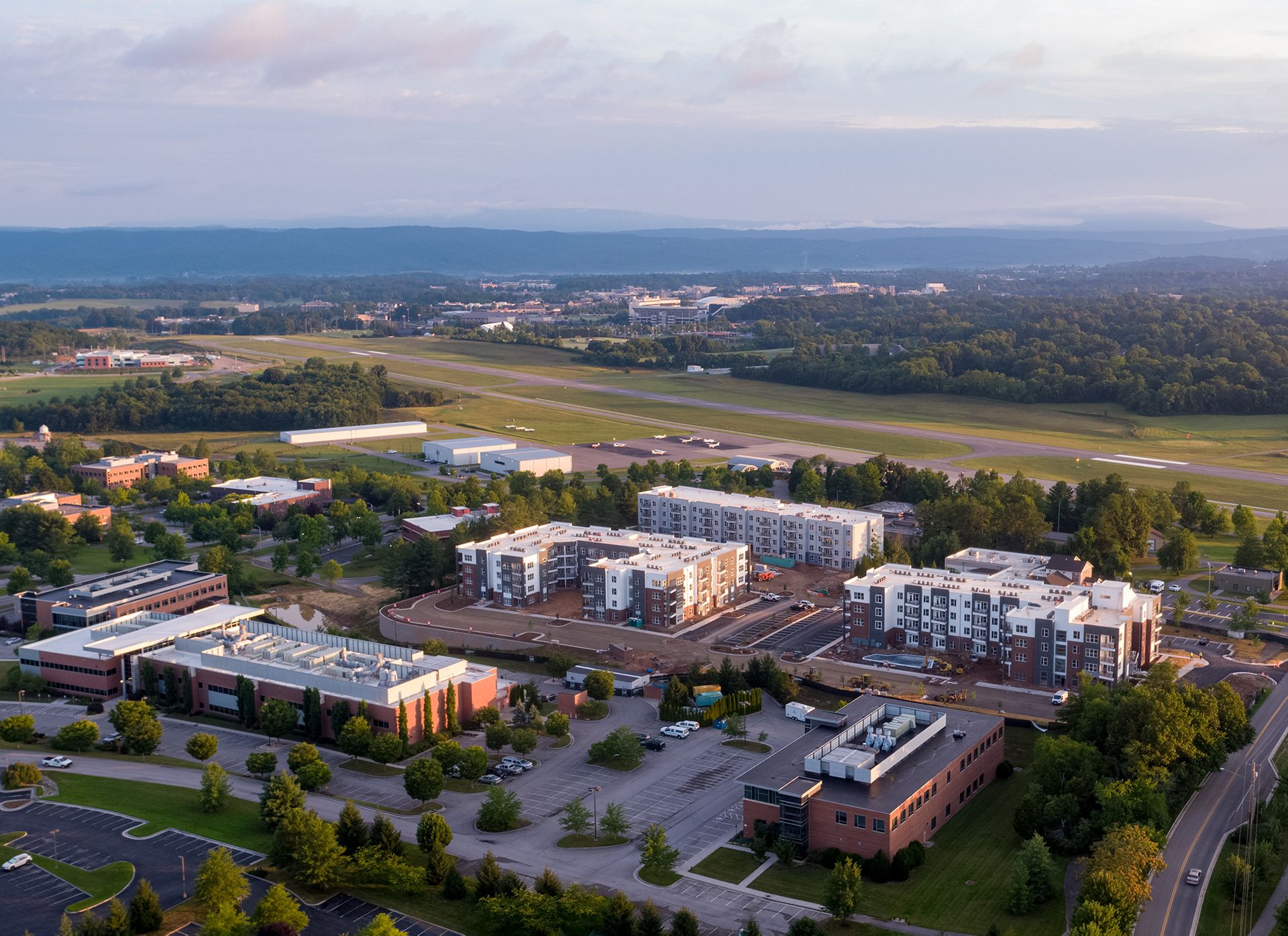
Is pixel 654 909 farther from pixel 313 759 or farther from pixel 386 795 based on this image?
pixel 313 759

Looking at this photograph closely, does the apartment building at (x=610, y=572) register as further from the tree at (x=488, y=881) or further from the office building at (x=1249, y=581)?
the tree at (x=488, y=881)

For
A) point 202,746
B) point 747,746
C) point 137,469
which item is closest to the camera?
point 202,746

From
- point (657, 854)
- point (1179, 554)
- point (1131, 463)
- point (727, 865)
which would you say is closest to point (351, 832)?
point (657, 854)

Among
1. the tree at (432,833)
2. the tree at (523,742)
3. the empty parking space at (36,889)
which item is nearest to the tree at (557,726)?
the tree at (523,742)

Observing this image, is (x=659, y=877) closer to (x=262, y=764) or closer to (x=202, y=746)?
(x=262, y=764)

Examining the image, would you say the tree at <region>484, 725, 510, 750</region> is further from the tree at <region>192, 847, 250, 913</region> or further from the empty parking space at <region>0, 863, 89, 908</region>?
the empty parking space at <region>0, 863, 89, 908</region>

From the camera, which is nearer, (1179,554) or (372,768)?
(372,768)

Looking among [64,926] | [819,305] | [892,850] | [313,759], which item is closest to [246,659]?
[313,759]
